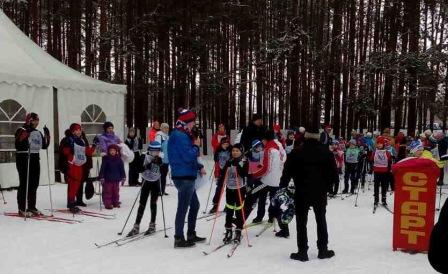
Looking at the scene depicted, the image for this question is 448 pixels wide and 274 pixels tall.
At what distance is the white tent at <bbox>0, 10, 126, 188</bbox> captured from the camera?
1206 centimetres

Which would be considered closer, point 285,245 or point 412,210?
point 412,210

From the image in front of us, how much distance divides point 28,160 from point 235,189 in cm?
412

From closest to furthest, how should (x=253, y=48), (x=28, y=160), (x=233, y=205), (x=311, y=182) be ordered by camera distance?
1. (x=311, y=182)
2. (x=233, y=205)
3. (x=28, y=160)
4. (x=253, y=48)

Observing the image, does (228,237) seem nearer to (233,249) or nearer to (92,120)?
(233,249)

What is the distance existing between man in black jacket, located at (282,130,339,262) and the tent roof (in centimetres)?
852

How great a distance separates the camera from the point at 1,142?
39.4ft

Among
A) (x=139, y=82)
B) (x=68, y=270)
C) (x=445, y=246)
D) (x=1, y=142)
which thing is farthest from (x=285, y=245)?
(x=139, y=82)

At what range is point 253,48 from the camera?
2558 cm

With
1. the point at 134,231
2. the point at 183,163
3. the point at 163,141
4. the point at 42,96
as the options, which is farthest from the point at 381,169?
the point at 42,96

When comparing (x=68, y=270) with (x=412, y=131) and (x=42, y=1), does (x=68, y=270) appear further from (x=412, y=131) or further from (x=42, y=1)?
(x=42, y=1)

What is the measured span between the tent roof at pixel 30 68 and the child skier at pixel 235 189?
7.36 meters

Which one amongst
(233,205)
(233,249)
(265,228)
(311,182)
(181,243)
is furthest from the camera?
(265,228)

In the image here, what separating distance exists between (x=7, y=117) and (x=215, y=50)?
19.4 m

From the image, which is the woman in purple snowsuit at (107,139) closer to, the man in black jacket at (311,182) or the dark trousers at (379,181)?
the man in black jacket at (311,182)
